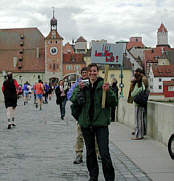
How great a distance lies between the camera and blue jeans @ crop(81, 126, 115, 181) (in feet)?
19.1

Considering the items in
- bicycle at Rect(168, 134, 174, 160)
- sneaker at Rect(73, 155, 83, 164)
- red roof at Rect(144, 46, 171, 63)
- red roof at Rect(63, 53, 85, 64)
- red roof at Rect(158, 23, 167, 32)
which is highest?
red roof at Rect(158, 23, 167, 32)

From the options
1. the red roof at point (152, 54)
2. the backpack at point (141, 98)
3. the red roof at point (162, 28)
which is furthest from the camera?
the red roof at point (162, 28)

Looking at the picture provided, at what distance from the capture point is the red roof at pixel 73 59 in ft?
360

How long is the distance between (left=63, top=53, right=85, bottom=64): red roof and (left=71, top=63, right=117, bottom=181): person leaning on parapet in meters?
104

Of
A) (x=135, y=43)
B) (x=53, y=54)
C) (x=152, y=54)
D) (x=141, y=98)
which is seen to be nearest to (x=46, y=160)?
(x=141, y=98)

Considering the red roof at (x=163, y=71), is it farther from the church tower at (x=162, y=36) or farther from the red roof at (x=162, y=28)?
the red roof at (x=162, y=28)

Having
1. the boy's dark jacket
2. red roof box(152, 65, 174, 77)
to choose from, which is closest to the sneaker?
the boy's dark jacket

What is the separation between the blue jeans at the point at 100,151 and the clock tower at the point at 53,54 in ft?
327

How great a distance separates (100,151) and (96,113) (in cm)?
51

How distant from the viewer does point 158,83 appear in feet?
392

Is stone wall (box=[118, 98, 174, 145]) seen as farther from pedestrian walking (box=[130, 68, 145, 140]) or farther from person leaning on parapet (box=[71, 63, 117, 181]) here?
person leaning on parapet (box=[71, 63, 117, 181])

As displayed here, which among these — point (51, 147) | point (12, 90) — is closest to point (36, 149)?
point (51, 147)

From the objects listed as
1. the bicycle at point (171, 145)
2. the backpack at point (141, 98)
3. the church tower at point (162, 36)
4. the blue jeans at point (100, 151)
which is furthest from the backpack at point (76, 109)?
the church tower at point (162, 36)

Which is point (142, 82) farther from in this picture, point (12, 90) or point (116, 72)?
point (116, 72)
